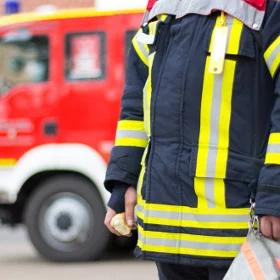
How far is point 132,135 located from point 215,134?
0.39m

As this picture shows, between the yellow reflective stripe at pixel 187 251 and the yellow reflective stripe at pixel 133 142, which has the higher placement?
the yellow reflective stripe at pixel 133 142

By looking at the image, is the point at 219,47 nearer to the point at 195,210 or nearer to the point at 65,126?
the point at 195,210

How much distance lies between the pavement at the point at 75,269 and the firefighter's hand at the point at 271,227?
5004 mm

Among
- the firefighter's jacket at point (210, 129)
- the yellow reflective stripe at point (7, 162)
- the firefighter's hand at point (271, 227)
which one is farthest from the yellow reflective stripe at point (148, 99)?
the yellow reflective stripe at point (7, 162)

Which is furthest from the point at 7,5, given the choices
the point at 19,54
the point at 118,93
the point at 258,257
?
the point at 258,257

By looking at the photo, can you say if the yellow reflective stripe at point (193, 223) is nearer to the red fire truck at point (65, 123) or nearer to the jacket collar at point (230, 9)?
the jacket collar at point (230, 9)

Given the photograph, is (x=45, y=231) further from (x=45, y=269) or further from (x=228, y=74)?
(x=228, y=74)

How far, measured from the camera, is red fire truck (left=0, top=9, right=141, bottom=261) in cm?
841

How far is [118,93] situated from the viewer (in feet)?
27.5

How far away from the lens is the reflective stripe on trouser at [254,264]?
2545 mm

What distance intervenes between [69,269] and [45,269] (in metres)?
0.21

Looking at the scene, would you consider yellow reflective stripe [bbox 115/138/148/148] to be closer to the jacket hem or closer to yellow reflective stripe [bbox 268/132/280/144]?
the jacket hem

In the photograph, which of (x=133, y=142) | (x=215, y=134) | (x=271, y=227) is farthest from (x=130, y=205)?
(x=271, y=227)

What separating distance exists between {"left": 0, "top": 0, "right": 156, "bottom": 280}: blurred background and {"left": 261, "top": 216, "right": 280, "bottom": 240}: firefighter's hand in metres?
5.70
